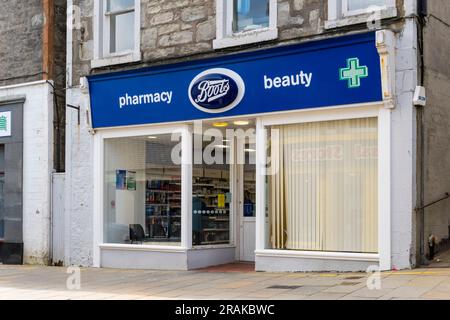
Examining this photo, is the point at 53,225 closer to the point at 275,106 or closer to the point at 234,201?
the point at 234,201

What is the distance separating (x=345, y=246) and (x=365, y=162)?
1466 millimetres

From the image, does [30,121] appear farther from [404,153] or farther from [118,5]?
[404,153]

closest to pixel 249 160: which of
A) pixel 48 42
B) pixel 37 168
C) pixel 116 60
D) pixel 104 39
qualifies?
pixel 116 60

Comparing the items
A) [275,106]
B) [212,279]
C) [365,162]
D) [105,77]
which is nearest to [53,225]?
[105,77]

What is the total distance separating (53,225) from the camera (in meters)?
15.7

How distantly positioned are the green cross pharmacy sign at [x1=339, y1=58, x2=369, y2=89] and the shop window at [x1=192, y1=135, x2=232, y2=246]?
362 centimetres

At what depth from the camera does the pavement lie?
9406mm

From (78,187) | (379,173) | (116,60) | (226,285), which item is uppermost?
(116,60)

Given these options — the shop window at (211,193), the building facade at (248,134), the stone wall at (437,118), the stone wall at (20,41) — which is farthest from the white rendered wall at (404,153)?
the stone wall at (20,41)

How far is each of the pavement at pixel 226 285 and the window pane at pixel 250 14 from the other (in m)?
4.62

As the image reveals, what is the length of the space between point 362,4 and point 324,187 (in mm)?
3178

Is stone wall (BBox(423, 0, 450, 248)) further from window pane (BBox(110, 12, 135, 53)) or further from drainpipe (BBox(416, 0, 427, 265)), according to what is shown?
window pane (BBox(110, 12, 135, 53))

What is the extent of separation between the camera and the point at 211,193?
14203 millimetres

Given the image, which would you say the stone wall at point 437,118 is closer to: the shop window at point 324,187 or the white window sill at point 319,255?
the shop window at point 324,187
